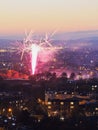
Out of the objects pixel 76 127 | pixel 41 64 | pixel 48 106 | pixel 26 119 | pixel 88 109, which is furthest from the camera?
pixel 41 64

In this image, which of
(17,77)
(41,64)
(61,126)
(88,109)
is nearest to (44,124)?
(61,126)

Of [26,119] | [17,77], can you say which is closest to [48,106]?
[26,119]

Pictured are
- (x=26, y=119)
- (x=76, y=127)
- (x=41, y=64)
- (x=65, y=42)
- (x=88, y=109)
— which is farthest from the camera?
(x=65, y=42)

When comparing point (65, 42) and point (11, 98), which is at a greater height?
point (65, 42)

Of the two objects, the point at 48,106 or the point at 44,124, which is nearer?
the point at 44,124

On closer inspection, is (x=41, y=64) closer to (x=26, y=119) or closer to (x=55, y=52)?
(x=55, y=52)

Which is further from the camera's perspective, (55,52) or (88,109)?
(55,52)

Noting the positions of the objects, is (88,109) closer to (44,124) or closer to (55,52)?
(44,124)

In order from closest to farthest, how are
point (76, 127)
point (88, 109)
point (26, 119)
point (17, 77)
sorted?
1. point (76, 127)
2. point (26, 119)
3. point (88, 109)
4. point (17, 77)

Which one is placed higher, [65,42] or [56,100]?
[65,42]
